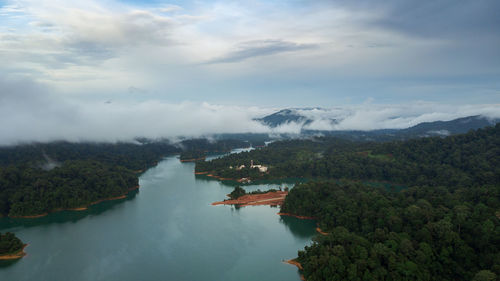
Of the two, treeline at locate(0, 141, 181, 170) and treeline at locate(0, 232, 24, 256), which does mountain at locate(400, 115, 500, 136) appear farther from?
treeline at locate(0, 232, 24, 256)

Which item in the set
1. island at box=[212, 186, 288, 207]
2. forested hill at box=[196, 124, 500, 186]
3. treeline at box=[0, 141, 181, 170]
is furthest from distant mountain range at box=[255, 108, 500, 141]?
island at box=[212, 186, 288, 207]

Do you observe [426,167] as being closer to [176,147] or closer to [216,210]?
[216,210]

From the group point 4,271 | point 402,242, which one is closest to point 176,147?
point 4,271

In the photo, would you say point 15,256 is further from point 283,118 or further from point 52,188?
point 283,118

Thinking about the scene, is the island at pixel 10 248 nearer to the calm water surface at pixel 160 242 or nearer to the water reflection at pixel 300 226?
the calm water surface at pixel 160 242

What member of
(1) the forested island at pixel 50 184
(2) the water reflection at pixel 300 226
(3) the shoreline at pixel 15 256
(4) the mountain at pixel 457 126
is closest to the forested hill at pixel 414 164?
(1) the forested island at pixel 50 184
